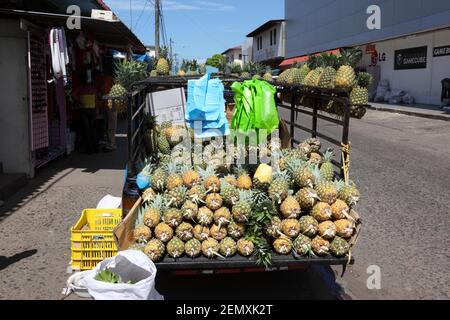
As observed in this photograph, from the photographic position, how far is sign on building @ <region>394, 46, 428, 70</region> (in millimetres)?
26094

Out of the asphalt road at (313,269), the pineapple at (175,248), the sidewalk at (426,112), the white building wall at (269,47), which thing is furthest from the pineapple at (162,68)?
the white building wall at (269,47)

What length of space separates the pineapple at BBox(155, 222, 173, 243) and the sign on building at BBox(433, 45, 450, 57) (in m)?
23.5

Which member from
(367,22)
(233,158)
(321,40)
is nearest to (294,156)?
(233,158)

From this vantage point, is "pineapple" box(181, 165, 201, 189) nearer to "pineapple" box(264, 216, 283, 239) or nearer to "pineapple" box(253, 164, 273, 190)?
"pineapple" box(253, 164, 273, 190)

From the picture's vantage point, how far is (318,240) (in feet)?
12.9

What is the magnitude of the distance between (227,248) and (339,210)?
100 cm

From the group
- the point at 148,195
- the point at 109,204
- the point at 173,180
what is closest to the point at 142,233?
the point at 148,195

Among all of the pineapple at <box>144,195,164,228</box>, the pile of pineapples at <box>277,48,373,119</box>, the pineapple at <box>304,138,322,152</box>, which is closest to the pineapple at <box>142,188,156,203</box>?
the pineapple at <box>144,195,164,228</box>

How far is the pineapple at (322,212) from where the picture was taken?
13.1 feet

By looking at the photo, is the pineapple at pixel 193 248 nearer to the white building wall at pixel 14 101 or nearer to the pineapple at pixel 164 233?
the pineapple at pixel 164 233

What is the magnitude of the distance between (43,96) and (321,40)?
32.1 meters

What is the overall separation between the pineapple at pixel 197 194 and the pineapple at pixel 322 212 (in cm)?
95

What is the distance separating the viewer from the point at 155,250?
12.4 feet

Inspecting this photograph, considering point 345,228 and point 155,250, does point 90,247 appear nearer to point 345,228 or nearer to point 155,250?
point 155,250
